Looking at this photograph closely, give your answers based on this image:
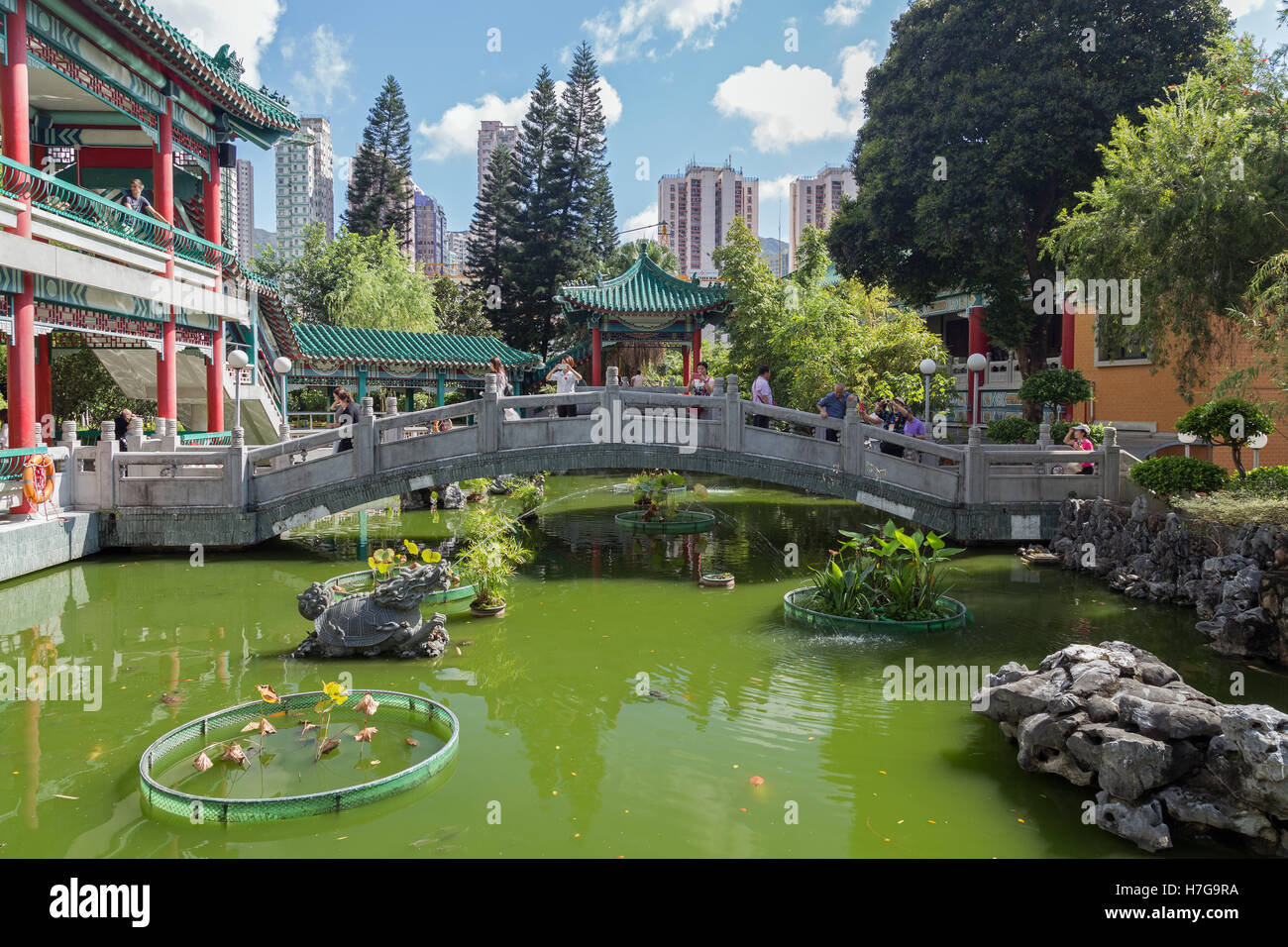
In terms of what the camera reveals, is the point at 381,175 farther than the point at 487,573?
Yes

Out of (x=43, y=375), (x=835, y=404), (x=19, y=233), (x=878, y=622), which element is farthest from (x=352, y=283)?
(x=878, y=622)

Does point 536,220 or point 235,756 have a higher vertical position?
point 536,220

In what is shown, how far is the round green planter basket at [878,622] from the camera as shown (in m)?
8.23

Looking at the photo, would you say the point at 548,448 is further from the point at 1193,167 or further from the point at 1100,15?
the point at 1100,15

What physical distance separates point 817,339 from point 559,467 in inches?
309

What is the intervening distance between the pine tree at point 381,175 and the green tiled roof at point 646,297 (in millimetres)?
19127

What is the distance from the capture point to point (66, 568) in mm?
10750

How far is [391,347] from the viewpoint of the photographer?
2289 cm

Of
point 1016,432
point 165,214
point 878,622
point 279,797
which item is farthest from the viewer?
point 1016,432

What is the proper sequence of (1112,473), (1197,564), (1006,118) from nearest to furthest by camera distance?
(1197,564) < (1112,473) < (1006,118)

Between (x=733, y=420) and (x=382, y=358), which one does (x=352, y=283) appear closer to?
(x=382, y=358)
